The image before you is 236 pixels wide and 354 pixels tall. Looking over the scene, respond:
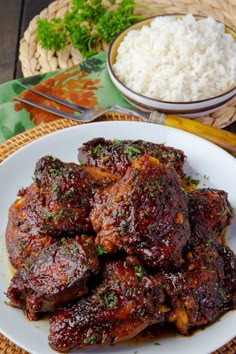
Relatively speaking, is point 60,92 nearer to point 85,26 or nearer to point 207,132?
point 85,26

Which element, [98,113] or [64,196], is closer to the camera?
[64,196]

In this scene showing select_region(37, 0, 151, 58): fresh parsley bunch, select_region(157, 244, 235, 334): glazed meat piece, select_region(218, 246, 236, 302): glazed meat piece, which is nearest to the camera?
select_region(157, 244, 235, 334): glazed meat piece

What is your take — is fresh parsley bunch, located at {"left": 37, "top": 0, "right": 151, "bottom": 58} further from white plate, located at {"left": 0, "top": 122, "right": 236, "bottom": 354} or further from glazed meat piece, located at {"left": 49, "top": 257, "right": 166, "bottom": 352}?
glazed meat piece, located at {"left": 49, "top": 257, "right": 166, "bottom": 352}

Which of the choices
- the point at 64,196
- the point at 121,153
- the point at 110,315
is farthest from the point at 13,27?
the point at 110,315

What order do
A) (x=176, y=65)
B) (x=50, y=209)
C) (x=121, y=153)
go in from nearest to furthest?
(x=50, y=209), (x=121, y=153), (x=176, y=65)

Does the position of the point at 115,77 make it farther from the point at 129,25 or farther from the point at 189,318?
the point at 189,318

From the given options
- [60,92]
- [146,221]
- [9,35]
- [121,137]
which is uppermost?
[146,221]

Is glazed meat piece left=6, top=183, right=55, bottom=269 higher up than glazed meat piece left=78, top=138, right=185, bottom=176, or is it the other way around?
glazed meat piece left=78, top=138, right=185, bottom=176

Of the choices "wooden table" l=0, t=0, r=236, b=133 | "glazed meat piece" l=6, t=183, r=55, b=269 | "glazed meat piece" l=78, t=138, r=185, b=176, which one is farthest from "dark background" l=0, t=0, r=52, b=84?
"glazed meat piece" l=6, t=183, r=55, b=269
